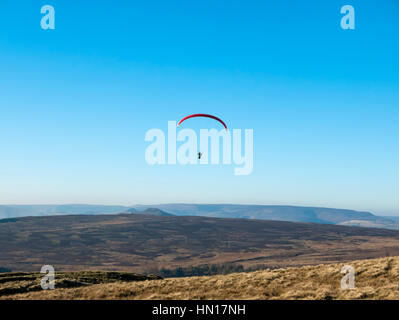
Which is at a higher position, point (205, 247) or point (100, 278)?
point (100, 278)

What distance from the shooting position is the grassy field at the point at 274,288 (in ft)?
56.2

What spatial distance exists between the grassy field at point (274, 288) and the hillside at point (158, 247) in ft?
260

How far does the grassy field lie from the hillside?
79.4 metres

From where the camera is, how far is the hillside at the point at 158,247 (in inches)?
4298

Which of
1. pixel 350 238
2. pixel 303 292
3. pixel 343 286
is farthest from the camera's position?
pixel 350 238

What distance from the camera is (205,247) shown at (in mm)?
149250

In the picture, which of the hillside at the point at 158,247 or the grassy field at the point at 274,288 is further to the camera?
the hillside at the point at 158,247

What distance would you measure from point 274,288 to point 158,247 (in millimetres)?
131445

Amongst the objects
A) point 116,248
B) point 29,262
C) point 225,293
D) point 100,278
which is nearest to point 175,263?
point 116,248

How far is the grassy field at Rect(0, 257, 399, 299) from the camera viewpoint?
17141mm

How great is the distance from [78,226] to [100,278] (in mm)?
181066

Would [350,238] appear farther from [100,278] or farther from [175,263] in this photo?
[100,278]

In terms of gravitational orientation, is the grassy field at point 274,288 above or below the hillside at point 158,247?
above
